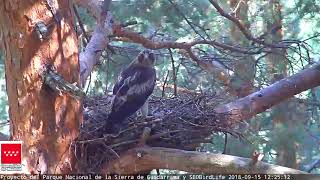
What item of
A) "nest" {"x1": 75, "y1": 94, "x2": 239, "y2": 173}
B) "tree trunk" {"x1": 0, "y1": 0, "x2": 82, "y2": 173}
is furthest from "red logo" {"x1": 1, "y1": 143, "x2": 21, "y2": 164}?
"nest" {"x1": 75, "y1": 94, "x2": 239, "y2": 173}

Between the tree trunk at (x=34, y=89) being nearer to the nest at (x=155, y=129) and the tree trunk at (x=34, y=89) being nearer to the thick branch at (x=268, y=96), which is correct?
the nest at (x=155, y=129)

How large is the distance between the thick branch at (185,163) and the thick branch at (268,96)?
2.95 ft

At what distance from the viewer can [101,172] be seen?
121 inches

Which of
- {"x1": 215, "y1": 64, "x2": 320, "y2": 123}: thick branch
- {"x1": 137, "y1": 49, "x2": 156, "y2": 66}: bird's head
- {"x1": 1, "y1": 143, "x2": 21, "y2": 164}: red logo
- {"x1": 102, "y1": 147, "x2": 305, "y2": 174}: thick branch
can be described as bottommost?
{"x1": 102, "y1": 147, "x2": 305, "y2": 174}: thick branch

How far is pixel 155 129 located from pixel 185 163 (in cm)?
58

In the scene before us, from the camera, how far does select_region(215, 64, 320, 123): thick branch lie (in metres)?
3.75

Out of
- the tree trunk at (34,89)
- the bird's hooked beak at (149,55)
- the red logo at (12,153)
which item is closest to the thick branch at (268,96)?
the bird's hooked beak at (149,55)

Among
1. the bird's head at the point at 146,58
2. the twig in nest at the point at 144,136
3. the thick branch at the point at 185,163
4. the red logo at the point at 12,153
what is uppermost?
the bird's head at the point at 146,58

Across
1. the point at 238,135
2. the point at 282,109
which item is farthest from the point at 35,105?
the point at 282,109

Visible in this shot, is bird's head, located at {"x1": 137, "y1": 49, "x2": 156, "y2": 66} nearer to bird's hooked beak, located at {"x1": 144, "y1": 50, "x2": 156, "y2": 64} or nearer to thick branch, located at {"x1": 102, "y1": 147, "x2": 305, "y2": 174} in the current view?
bird's hooked beak, located at {"x1": 144, "y1": 50, "x2": 156, "y2": 64}

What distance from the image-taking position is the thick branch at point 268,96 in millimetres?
3746

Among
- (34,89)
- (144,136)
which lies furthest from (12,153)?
(144,136)

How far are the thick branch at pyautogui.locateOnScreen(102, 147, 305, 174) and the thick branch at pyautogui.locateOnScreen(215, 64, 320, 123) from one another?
898 mm

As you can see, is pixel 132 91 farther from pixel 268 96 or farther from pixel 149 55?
pixel 268 96
